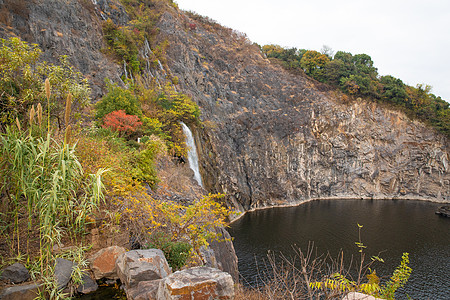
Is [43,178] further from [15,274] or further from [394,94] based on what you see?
[394,94]

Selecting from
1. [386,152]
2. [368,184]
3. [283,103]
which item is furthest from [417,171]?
[283,103]

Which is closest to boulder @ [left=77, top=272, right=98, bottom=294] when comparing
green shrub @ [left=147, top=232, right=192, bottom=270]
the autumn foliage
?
green shrub @ [left=147, top=232, right=192, bottom=270]

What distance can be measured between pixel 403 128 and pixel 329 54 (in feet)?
69.5

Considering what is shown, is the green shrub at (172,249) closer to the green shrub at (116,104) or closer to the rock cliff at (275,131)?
the green shrub at (116,104)

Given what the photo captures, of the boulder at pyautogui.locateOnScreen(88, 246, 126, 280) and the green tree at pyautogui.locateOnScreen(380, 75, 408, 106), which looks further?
the green tree at pyautogui.locateOnScreen(380, 75, 408, 106)

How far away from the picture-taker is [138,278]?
12.8 feet

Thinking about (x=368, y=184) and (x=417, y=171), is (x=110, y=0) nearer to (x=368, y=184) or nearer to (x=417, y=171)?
(x=368, y=184)

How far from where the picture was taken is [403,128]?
41781 mm

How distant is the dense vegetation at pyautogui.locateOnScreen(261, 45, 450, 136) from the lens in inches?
1665

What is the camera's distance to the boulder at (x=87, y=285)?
153 inches

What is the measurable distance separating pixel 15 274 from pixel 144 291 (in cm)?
178

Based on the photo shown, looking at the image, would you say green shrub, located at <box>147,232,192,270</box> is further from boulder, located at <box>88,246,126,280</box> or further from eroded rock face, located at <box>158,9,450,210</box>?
eroded rock face, located at <box>158,9,450,210</box>

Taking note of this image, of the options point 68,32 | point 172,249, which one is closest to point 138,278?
point 172,249

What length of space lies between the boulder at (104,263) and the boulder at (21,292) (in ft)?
3.21
